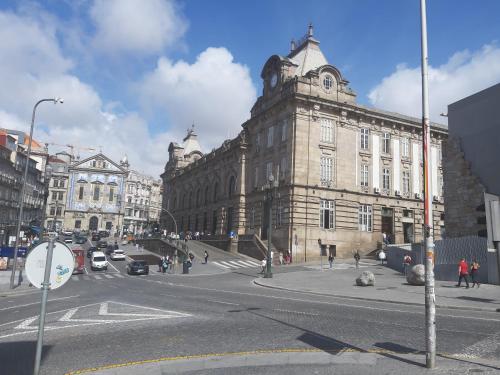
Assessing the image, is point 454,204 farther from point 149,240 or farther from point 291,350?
point 149,240

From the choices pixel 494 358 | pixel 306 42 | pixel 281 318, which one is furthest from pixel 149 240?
pixel 494 358

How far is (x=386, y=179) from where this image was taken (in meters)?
46.7

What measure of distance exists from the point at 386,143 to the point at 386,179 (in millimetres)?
4081

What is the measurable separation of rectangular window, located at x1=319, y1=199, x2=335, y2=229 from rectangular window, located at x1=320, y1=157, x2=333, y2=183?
228 centimetres

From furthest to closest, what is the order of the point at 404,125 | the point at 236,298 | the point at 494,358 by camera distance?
1. the point at 404,125
2. the point at 236,298
3. the point at 494,358

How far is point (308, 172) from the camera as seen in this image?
41.7 metres

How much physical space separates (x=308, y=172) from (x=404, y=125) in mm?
14766

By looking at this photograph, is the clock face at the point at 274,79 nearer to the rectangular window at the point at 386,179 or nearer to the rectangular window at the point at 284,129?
the rectangular window at the point at 284,129

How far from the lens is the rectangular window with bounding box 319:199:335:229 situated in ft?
137

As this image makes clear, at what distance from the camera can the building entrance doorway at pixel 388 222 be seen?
45.8 metres

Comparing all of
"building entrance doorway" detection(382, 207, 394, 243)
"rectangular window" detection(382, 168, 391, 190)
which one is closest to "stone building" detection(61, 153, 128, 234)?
"rectangular window" detection(382, 168, 391, 190)

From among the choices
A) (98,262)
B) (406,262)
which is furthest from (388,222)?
(98,262)

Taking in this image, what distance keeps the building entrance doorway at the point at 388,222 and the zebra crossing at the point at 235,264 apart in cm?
1518

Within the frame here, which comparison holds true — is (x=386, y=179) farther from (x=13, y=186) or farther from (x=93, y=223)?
(x=93, y=223)
